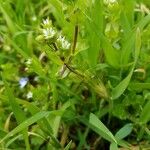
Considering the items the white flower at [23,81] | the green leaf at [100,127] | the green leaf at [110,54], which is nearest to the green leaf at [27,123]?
the green leaf at [100,127]

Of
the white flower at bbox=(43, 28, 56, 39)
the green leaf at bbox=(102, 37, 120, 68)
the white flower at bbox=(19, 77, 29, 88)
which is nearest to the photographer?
the white flower at bbox=(43, 28, 56, 39)

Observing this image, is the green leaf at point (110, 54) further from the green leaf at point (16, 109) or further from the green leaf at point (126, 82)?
the green leaf at point (16, 109)

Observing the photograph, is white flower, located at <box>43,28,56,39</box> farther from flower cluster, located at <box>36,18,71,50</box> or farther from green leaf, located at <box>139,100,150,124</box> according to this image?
green leaf, located at <box>139,100,150,124</box>

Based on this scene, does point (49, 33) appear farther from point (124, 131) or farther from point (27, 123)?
point (124, 131)

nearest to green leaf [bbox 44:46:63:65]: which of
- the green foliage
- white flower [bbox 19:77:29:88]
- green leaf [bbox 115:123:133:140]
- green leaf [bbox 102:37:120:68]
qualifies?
the green foliage

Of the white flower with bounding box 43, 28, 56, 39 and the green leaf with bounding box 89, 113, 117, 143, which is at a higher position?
the white flower with bounding box 43, 28, 56, 39

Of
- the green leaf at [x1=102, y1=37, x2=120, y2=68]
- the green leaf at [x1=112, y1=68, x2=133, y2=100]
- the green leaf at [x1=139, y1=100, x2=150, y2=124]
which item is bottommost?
the green leaf at [x1=139, y1=100, x2=150, y2=124]

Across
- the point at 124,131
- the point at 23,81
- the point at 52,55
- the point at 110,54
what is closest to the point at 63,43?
the point at 52,55
